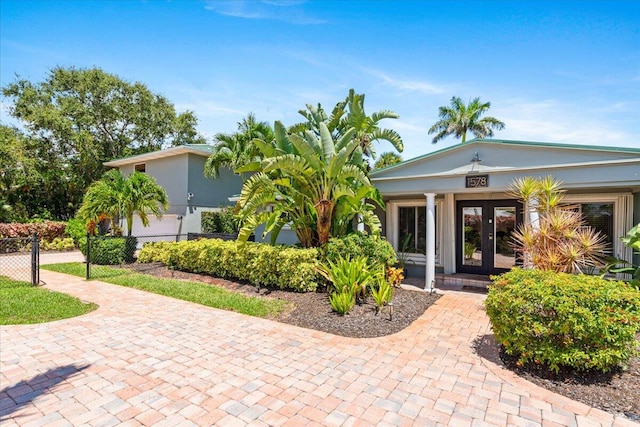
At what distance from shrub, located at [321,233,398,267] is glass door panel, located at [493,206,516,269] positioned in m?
3.62

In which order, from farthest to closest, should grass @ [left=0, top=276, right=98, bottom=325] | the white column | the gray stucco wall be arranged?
the gray stucco wall < the white column < grass @ [left=0, top=276, right=98, bottom=325]

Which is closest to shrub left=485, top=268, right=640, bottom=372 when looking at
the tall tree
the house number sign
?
the house number sign

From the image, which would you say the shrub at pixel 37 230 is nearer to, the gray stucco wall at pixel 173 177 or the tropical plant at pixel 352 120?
the gray stucco wall at pixel 173 177

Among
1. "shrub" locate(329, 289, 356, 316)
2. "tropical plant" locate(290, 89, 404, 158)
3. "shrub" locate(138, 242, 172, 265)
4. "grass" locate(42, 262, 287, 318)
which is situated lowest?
"grass" locate(42, 262, 287, 318)

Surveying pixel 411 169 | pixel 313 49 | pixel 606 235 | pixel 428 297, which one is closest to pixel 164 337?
pixel 428 297

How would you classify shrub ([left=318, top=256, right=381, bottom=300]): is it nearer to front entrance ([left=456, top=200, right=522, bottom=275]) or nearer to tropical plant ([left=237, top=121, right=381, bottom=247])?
tropical plant ([left=237, top=121, right=381, bottom=247])

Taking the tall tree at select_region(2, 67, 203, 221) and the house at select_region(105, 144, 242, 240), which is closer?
the house at select_region(105, 144, 242, 240)

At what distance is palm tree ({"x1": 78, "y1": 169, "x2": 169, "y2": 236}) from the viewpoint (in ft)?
41.1

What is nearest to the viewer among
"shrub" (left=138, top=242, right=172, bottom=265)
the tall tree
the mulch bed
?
the mulch bed

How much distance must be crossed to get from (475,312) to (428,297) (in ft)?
4.23

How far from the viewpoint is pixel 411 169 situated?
9.30 metres

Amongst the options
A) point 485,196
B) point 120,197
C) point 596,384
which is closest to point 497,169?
point 485,196

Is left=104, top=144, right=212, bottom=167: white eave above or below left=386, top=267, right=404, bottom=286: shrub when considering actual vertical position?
above

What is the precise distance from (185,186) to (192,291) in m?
9.77
